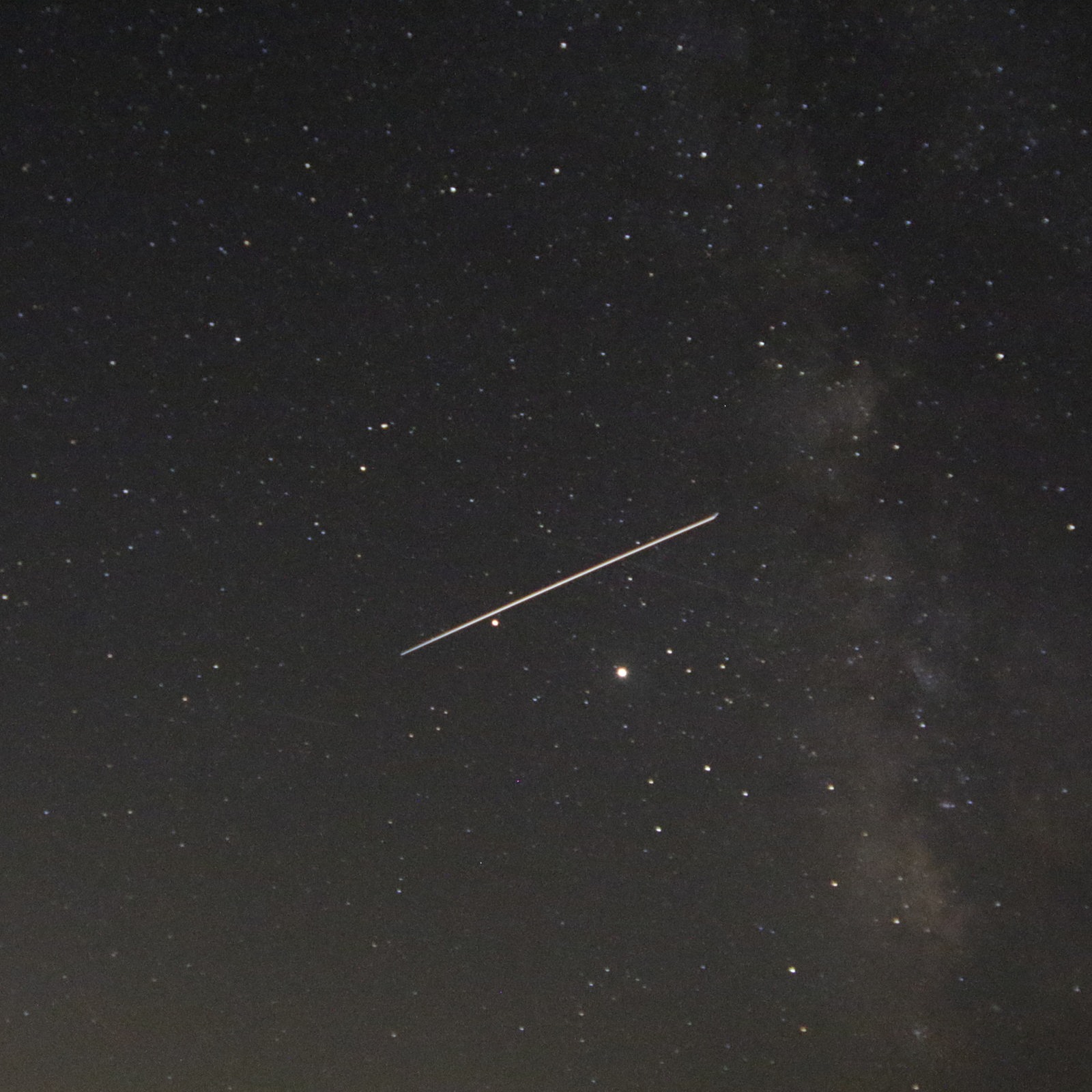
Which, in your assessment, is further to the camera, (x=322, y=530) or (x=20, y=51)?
(x=322, y=530)

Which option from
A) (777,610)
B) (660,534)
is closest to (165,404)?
(660,534)

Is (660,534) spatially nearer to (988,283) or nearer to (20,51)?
(988,283)

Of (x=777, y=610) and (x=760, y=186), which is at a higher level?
(x=760, y=186)

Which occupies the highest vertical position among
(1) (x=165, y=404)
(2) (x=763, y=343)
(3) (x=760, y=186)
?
(3) (x=760, y=186)

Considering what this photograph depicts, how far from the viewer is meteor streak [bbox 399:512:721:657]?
178 centimetres

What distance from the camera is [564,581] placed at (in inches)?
70.9

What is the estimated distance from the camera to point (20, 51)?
4.89 feet

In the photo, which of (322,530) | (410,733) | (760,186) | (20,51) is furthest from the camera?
(410,733)

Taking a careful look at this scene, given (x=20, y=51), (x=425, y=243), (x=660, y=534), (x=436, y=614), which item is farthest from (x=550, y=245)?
(x=20, y=51)

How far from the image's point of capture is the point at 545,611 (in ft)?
5.95

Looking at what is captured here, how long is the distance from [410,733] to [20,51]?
4.22ft

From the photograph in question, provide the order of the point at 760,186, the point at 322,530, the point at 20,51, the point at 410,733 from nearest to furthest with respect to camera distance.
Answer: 1. the point at 20,51
2. the point at 760,186
3. the point at 322,530
4. the point at 410,733

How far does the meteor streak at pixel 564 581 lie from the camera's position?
70.1 inches

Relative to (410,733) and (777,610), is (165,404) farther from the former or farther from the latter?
(777,610)
